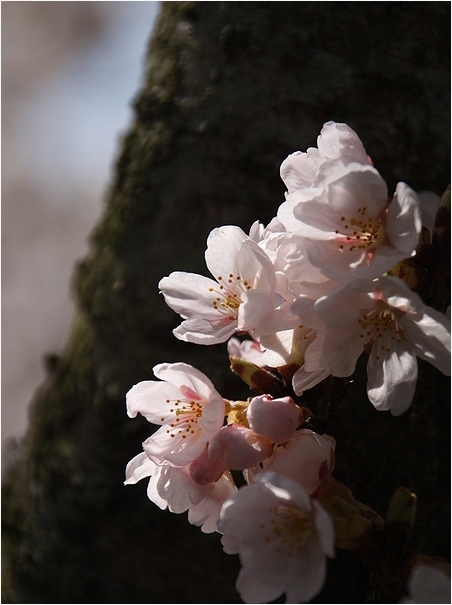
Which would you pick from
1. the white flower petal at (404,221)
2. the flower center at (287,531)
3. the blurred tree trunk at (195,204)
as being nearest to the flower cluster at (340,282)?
the white flower petal at (404,221)

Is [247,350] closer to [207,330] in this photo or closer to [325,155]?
[207,330]

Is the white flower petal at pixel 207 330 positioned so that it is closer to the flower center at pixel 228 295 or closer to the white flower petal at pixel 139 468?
the flower center at pixel 228 295

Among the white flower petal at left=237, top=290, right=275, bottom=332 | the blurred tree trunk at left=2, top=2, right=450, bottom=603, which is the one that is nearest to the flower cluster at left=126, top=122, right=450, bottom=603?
the white flower petal at left=237, top=290, right=275, bottom=332

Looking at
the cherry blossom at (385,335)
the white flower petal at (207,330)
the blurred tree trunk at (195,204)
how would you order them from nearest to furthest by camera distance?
1. the cherry blossom at (385,335)
2. the white flower petal at (207,330)
3. the blurred tree trunk at (195,204)

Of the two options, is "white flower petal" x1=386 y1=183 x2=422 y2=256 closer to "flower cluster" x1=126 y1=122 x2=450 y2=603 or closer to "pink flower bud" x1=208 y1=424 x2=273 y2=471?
"flower cluster" x1=126 y1=122 x2=450 y2=603

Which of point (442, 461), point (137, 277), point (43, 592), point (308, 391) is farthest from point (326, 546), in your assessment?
point (43, 592)

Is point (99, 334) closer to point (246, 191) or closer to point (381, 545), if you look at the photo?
point (246, 191)
